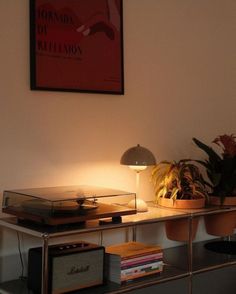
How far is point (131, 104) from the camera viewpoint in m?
2.84

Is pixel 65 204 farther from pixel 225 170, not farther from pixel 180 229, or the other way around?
pixel 225 170

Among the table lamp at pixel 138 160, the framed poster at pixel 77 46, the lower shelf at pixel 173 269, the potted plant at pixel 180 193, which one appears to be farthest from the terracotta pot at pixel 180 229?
the framed poster at pixel 77 46

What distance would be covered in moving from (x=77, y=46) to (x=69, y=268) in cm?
113

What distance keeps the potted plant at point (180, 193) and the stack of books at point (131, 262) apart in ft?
0.99

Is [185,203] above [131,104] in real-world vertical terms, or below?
below

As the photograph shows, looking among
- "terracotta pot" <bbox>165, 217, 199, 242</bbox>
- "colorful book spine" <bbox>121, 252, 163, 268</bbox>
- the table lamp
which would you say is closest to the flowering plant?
"terracotta pot" <bbox>165, 217, 199, 242</bbox>

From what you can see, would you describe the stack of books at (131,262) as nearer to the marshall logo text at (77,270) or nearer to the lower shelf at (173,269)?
the lower shelf at (173,269)

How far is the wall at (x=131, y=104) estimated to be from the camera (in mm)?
2396

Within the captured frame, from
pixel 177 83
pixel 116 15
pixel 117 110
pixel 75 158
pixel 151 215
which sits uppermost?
pixel 116 15

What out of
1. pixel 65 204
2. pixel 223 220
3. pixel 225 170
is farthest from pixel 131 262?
pixel 225 170

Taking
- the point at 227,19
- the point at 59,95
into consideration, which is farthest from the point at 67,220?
the point at 227,19

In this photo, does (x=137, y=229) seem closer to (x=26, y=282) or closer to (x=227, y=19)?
(x=26, y=282)

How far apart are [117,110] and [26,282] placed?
104 centimetres

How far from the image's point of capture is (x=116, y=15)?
8.89ft
